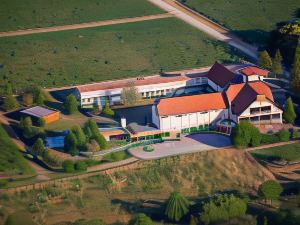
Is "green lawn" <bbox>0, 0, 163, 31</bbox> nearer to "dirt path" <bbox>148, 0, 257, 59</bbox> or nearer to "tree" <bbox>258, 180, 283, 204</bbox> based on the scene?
"dirt path" <bbox>148, 0, 257, 59</bbox>

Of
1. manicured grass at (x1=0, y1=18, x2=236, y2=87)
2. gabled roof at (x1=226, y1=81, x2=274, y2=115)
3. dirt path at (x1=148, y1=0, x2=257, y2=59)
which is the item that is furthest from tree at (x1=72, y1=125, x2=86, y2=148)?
dirt path at (x1=148, y1=0, x2=257, y2=59)

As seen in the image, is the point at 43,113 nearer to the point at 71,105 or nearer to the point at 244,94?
the point at 71,105

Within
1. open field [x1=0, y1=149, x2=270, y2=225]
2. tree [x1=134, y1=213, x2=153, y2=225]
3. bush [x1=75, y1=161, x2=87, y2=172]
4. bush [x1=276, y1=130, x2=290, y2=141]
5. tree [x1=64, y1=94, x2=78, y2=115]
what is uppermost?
tree [x1=64, y1=94, x2=78, y2=115]

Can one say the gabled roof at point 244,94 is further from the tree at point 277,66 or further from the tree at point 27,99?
the tree at point 27,99

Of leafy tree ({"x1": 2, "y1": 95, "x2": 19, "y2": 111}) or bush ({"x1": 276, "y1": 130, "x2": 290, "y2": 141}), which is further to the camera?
leafy tree ({"x1": 2, "y1": 95, "x2": 19, "y2": 111})

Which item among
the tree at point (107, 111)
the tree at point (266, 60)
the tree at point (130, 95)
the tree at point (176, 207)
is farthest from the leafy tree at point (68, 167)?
the tree at point (266, 60)

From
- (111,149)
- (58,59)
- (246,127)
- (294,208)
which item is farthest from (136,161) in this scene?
(58,59)
